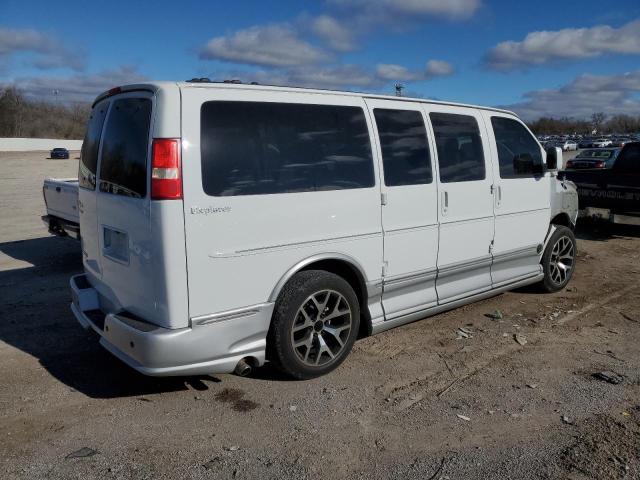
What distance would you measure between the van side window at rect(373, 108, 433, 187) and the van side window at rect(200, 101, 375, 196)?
19cm

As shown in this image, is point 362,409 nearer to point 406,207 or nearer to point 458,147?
point 406,207

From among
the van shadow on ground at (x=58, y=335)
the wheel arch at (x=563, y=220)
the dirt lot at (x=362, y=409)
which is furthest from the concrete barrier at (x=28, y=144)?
the dirt lot at (x=362, y=409)

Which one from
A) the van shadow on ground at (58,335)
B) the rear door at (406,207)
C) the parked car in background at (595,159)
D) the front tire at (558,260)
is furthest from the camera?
the parked car in background at (595,159)

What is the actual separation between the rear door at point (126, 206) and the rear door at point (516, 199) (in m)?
3.55

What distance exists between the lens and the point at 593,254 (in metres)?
9.23

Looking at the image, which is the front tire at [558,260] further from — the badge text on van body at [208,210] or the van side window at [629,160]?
the van side window at [629,160]

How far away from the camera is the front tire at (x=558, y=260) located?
654 cm

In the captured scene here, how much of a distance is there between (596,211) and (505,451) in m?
8.49

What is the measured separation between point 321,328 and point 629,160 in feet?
32.2

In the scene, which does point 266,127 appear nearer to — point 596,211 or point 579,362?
point 579,362

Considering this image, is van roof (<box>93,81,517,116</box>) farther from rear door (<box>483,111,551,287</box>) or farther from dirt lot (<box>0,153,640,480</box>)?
dirt lot (<box>0,153,640,480</box>)

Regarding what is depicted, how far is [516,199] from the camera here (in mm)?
5934

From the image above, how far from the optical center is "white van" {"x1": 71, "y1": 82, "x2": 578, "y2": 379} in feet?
11.7

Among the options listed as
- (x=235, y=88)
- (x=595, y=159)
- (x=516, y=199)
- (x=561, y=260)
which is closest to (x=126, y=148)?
(x=235, y=88)
